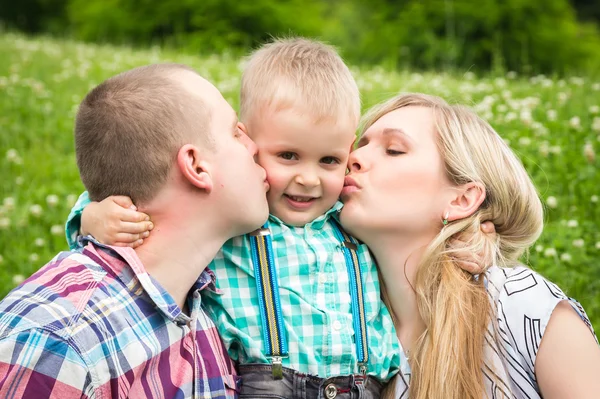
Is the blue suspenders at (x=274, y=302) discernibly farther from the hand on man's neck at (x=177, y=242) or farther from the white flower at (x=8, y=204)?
the white flower at (x=8, y=204)

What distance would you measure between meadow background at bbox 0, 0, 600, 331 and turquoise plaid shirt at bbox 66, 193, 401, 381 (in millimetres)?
1330

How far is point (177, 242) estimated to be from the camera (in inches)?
88.2

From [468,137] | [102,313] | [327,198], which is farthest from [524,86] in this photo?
[102,313]

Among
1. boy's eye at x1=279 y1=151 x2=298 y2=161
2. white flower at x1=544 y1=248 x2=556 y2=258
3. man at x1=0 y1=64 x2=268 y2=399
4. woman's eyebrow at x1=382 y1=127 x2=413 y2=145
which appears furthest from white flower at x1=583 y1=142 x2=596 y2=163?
man at x1=0 y1=64 x2=268 y2=399

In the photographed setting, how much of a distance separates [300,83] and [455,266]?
928mm

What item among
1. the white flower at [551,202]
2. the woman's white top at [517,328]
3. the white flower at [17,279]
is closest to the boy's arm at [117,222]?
the woman's white top at [517,328]

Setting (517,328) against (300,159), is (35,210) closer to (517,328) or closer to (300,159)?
(300,159)

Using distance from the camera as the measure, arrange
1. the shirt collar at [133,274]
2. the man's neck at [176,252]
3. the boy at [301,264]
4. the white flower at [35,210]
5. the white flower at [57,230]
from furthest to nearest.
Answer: the white flower at [35,210], the white flower at [57,230], the boy at [301,264], the man's neck at [176,252], the shirt collar at [133,274]

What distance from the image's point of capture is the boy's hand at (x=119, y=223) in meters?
2.18

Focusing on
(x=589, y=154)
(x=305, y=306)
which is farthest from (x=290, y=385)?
(x=589, y=154)

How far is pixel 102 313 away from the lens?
1.98 meters

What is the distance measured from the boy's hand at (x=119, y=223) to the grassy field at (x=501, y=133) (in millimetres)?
1740

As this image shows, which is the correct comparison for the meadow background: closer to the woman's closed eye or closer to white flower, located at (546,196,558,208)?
white flower, located at (546,196,558,208)

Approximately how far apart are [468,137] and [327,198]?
0.66 meters
